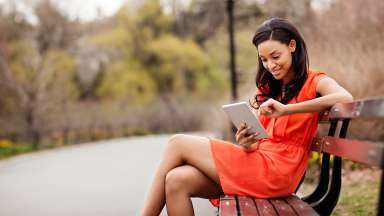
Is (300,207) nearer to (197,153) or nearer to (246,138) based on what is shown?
(246,138)

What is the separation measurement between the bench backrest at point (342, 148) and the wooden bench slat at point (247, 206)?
0.45 meters

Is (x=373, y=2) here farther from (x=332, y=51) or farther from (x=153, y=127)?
(x=153, y=127)

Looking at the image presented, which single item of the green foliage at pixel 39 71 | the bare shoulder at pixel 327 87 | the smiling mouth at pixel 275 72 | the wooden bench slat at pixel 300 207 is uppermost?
the smiling mouth at pixel 275 72

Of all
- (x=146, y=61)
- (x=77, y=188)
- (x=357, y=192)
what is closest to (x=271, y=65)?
(x=357, y=192)

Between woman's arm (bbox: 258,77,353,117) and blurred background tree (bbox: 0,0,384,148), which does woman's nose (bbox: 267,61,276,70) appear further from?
blurred background tree (bbox: 0,0,384,148)

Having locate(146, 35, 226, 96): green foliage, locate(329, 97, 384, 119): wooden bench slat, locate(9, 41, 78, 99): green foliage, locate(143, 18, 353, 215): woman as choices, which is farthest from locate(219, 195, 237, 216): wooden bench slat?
locate(146, 35, 226, 96): green foliage

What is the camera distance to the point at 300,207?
3299 mm

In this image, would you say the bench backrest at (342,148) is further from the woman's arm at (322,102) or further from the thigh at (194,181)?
the thigh at (194,181)

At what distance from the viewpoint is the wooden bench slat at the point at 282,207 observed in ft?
10.3

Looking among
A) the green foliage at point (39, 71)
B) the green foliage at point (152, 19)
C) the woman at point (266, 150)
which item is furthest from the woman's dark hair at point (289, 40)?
the green foliage at point (152, 19)

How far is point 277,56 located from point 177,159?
0.94 meters

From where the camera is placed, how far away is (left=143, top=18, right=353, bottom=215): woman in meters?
3.50

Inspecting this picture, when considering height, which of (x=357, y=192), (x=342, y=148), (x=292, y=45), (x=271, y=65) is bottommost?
(x=357, y=192)

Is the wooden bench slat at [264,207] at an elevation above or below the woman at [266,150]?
below
